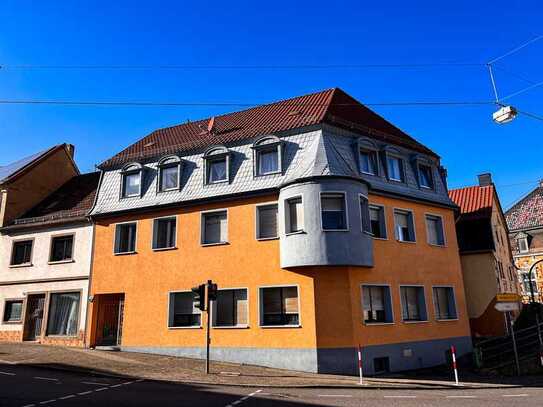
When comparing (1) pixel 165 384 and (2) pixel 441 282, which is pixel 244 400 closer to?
(1) pixel 165 384

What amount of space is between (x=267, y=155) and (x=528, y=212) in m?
39.4

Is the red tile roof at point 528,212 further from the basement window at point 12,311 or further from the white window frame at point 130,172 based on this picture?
the basement window at point 12,311

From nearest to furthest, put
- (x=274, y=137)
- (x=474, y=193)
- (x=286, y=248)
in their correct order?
(x=286, y=248)
(x=274, y=137)
(x=474, y=193)

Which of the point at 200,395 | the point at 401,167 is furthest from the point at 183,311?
the point at 401,167

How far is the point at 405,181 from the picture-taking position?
72.7 ft

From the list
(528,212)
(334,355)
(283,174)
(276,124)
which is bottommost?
(334,355)

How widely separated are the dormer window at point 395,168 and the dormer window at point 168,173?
1051 centimetres

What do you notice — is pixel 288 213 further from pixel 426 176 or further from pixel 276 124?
pixel 426 176

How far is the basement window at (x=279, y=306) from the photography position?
18.2m

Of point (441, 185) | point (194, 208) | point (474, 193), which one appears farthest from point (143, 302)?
point (474, 193)

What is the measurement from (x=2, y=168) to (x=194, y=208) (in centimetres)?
2007

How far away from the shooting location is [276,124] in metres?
21.7

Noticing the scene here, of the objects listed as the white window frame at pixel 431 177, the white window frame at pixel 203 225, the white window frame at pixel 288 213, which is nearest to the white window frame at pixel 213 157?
the white window frame at pixel 203 225

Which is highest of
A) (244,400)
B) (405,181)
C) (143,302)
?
(405,181)
